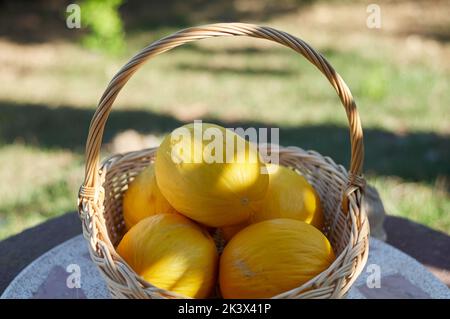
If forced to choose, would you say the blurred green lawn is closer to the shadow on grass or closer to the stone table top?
the shadow on grass

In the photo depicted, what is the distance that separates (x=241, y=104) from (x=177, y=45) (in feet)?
7.03

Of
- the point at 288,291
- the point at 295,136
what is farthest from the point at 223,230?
the point at 295,136

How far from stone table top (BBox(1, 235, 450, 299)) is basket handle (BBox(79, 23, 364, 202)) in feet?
1.07

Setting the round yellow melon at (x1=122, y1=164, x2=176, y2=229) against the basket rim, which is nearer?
the basket rim

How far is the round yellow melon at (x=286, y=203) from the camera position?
3.65ft

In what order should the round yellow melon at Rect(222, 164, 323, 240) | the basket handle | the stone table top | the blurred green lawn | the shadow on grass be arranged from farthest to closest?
the shadow on grass, the blurred green lawn, the stone table top, the round yellow melon at Rect(222, 164, 323, 240), the basket handle

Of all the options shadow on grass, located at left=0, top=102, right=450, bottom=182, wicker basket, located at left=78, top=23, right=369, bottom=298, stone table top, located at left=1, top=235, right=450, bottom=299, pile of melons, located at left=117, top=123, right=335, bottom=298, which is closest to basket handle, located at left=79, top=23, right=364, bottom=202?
wicker basket, located at left=78, top=23, right=369, bottom=298

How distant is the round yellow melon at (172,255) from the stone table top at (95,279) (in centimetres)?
31

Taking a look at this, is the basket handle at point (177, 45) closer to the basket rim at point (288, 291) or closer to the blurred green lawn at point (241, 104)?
the basket rim at point (288, 291)

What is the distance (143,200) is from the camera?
116cm

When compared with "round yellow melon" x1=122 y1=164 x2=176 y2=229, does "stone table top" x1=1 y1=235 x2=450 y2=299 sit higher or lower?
lower

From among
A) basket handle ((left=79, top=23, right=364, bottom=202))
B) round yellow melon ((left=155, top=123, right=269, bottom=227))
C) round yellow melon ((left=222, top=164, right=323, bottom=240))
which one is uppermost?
basket handle ((left=79, top=23, right=364, bottom=202))

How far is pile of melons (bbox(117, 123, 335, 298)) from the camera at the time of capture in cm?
94
